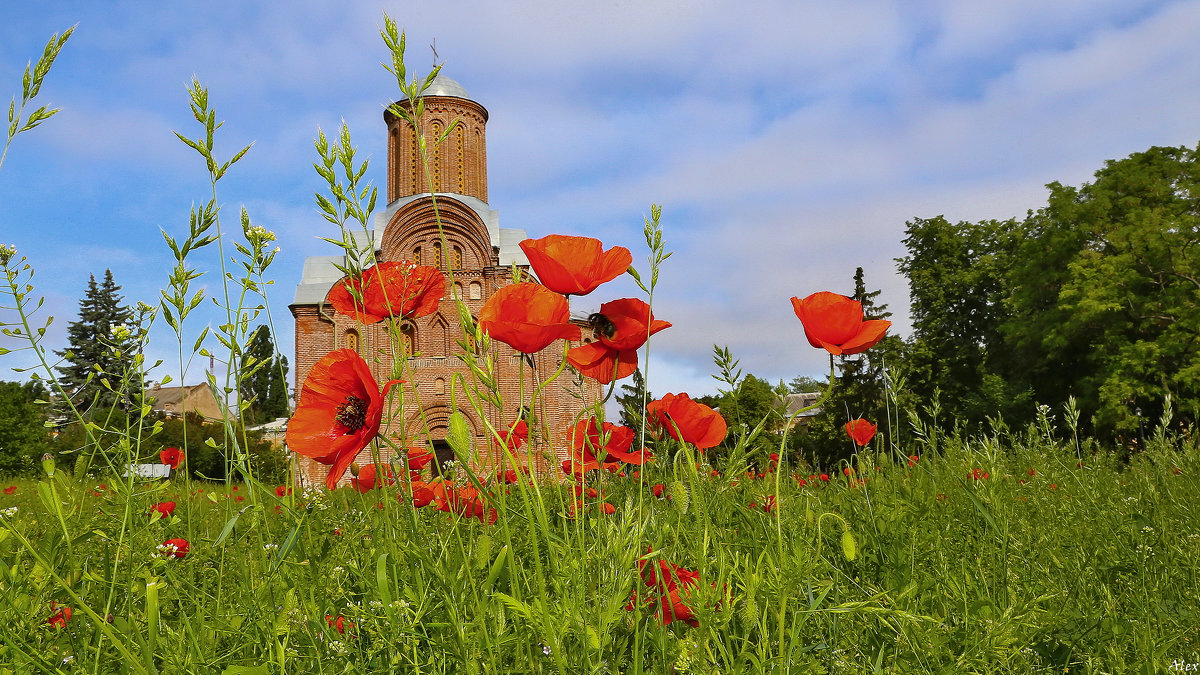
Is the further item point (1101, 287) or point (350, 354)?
point (1101, 287)

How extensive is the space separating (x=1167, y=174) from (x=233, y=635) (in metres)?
27.5

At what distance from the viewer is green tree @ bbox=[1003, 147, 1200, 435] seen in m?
19.1

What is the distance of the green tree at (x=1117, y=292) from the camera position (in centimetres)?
1914

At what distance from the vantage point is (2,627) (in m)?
1.25

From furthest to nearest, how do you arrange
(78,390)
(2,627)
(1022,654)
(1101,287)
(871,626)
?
(1101,287) → (78,390) → (871,626) → (1022,654) → (2,627)

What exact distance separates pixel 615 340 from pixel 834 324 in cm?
50

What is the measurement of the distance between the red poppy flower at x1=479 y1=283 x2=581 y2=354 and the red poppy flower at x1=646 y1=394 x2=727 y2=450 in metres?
0.44

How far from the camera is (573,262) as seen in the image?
1.33 m

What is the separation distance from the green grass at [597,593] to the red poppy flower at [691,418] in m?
0.15

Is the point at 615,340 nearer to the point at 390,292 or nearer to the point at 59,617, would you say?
the point at 390,292

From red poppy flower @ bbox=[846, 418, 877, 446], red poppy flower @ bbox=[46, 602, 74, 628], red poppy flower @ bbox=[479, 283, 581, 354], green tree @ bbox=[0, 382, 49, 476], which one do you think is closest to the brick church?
green tree @ bbox=[0, 382, 49, 476]

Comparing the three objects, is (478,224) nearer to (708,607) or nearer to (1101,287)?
(1101,287)

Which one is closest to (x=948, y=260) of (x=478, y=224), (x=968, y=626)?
(x=478, y=224)

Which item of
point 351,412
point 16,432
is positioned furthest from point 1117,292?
point 16,432
